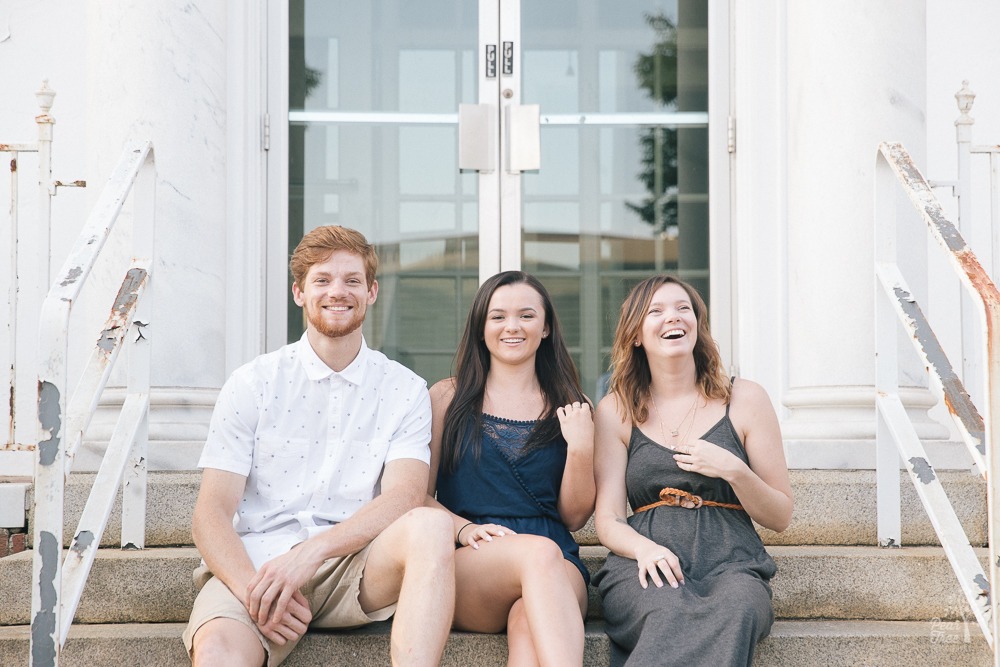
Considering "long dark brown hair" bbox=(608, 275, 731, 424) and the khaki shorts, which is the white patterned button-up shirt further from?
"long dark brown hair" bbox=(608, 275, 731, 424)

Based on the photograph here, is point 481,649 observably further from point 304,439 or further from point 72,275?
point 72,275

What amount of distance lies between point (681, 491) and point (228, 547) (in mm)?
1079

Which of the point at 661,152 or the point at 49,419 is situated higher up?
the point at 661,152

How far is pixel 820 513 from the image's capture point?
3152 millimetres

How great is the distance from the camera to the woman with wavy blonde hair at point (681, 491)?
90.7 inches

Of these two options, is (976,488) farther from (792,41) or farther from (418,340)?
(418,340)

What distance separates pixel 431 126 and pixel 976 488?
2488 millimetres

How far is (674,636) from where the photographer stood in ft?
7.47

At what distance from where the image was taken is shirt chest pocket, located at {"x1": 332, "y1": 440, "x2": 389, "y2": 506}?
2561mm

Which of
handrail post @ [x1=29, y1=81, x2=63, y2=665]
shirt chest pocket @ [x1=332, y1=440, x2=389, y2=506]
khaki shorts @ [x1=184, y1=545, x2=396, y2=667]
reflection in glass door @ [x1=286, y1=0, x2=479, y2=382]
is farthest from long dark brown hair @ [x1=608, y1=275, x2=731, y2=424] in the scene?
reflection in glass door @ [x1=286, y1=0, x2=479, y2=382]

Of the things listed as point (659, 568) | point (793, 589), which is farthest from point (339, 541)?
point (793, 589)

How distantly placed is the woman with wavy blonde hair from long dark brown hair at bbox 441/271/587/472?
0.13 m

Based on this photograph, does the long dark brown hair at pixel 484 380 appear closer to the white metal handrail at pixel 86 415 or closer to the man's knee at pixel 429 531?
the man's knee at pixel 429 531

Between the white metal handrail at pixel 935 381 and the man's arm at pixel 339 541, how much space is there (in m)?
1.25
